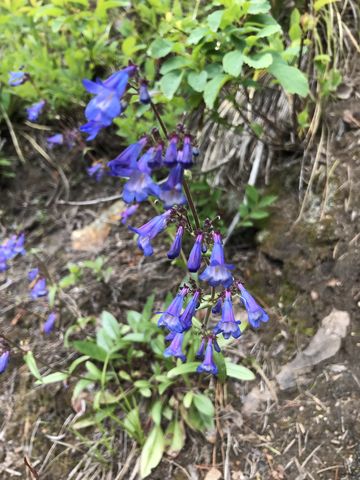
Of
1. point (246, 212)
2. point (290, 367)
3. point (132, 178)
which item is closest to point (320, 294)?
point (290, 367)

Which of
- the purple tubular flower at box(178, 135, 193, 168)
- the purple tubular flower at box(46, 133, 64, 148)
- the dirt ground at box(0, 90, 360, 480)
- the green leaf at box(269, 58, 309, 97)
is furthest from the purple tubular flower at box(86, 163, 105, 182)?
the purple tubular flower at box(178, 135, 193, 168)

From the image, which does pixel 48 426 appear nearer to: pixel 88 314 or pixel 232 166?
pixel 88 314

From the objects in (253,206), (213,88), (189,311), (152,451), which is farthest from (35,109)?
(152,451)

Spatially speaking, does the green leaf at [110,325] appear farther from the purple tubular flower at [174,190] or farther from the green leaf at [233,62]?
the green leaf at [233,62]

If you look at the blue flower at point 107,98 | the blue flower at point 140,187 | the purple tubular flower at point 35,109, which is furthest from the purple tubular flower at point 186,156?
the purple tubular flower at point 35,109

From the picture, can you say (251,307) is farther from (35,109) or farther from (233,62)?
(35,109)

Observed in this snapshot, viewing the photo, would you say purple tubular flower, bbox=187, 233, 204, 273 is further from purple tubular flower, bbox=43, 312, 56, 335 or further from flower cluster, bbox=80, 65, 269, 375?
purple tubular flower, bbox=43, 312, 56, 335
